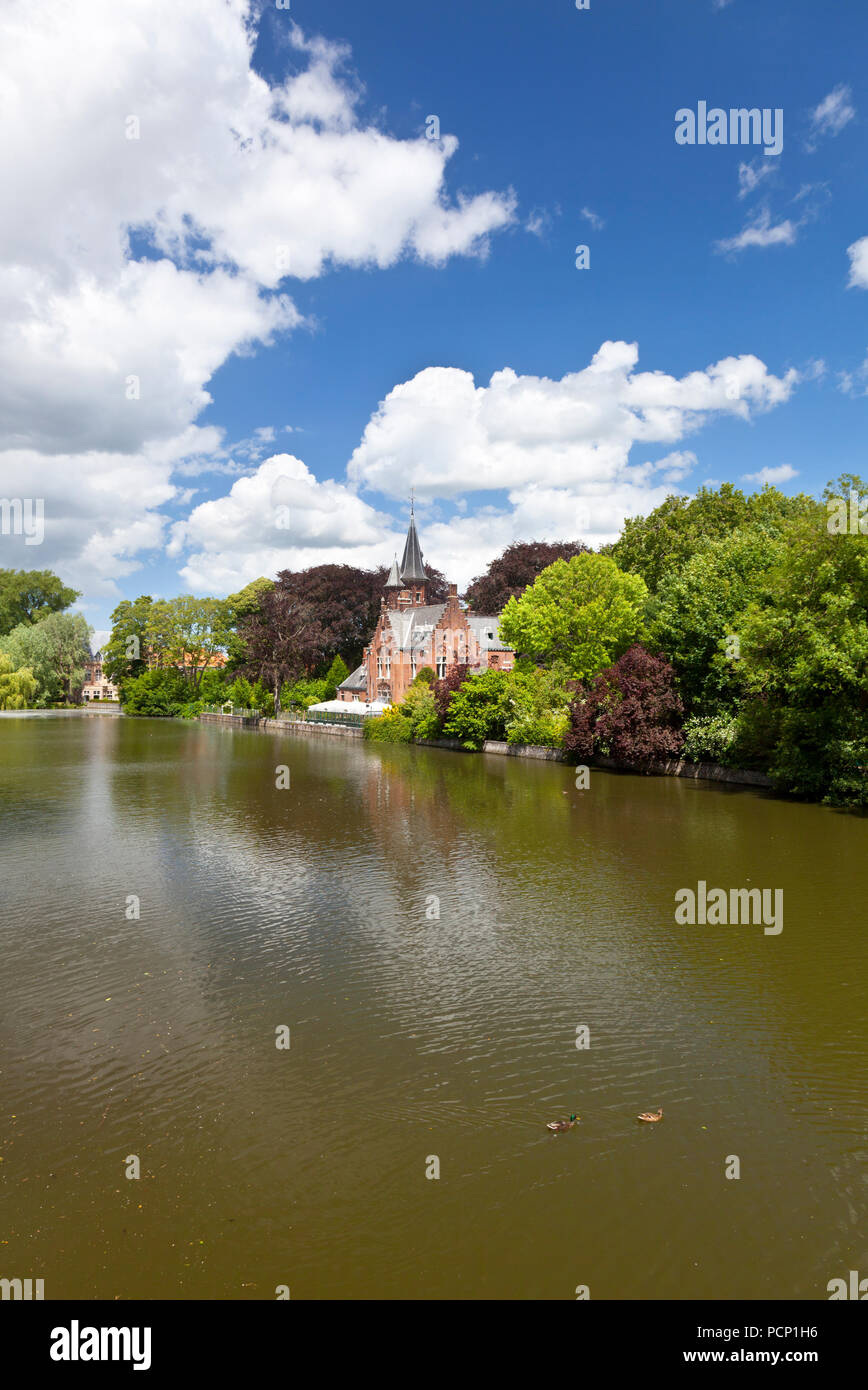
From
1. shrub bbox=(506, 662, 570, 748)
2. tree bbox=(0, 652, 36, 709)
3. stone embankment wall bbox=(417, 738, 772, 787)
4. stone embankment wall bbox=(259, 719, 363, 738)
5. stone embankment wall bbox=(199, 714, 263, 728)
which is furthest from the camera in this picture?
tree bbox=(0, 652, 36, 709)

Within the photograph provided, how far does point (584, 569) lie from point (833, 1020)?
36274mm

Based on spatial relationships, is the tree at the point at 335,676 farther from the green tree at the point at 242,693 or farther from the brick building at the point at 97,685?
the brick building at the point at 97,685

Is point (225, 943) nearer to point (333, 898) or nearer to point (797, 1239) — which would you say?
point (333, 898)

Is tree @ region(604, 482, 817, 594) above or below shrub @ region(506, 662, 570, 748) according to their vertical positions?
above

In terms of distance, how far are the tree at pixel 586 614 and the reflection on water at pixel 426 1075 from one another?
1016 inches

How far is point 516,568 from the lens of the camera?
69.2m

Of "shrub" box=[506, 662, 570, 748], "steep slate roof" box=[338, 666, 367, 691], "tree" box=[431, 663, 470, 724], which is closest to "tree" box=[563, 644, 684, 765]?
"shrub" box=[506, 662, 570, 748]

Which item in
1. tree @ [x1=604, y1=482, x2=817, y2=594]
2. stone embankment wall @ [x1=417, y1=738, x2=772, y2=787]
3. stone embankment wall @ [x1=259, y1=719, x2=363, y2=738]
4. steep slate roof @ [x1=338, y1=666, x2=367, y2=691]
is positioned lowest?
stone embankment wall @ [x1=417, y1=738, x2=772, y2=787]

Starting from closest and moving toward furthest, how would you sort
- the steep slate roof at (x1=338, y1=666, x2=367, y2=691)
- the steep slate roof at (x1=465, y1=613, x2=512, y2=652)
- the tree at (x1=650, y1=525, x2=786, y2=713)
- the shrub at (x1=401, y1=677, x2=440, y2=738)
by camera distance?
the tree at (x1=650, y1=525, x2=786, y2=713) → the shrub at (x1=401, y1=677, x2=440, y2=738) → the steep slate roof at (x1=465, y1=613, x2=512, y2=652) → the steep slate roof at (x1=338, y1=666, x2=367, y2=691)

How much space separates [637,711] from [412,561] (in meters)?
48.1

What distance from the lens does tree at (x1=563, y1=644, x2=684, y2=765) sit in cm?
3406

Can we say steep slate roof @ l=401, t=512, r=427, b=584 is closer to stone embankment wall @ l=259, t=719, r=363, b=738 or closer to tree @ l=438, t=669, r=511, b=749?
stone embankment wall @ l=259, t=719, r=363, b=738

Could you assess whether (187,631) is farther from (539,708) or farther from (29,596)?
(539,708)
